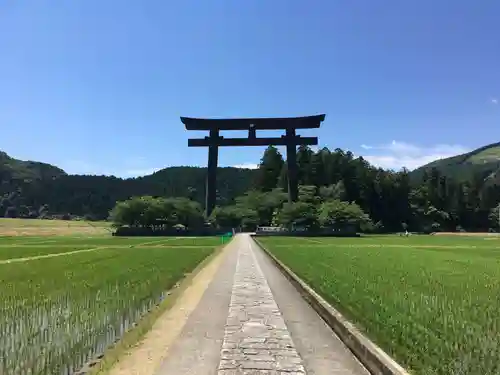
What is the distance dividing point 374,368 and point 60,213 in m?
171

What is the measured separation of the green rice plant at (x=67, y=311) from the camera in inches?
272

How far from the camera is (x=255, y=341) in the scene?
7996 mm

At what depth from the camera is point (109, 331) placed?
8.76m

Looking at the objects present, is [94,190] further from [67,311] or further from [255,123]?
[67,311]

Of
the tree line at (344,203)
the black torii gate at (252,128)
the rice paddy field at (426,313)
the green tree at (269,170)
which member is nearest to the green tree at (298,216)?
the tree line at (344,203)

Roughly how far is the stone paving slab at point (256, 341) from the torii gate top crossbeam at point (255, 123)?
60.2 metres

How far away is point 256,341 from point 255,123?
65.7 meters

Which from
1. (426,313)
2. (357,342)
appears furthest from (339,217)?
(357,342)

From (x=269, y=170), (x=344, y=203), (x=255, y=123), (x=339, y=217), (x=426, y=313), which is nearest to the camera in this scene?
(x=426, y=313)

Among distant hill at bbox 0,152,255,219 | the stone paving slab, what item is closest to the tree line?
distant hill at bbox 0,152,255,219

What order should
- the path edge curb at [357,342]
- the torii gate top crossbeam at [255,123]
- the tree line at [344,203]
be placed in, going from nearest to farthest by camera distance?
the path edge curb at [357,342] → the torii gate top crossbeam at [255,123] → the tree line at [344,203]

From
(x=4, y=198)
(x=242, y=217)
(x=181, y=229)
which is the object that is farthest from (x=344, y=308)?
(x=4, y=198)

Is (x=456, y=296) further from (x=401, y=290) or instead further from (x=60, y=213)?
(x=60, y=213)

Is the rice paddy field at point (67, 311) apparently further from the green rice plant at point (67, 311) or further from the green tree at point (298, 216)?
the green tree at point (298, 216)
